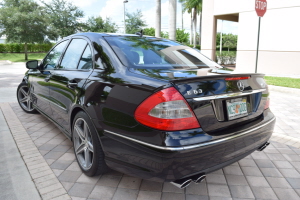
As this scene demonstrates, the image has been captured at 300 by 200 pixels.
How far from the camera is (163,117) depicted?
193cm

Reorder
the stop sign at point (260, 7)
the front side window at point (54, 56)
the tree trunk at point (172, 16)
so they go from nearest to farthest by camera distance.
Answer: the front side window at point (54, 56)
the stop sign at point (260, 7)
the tree trunk at point (172, 16)

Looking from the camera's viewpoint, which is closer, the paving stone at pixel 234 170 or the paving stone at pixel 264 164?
the paving stone at pixel 234 170

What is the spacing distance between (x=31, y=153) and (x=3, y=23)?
33227 mm

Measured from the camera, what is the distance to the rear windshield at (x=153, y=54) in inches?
103

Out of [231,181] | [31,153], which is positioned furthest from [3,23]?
[231,181]

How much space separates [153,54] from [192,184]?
147cm

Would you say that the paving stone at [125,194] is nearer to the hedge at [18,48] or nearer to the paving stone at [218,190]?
the paving stone at [218,190]

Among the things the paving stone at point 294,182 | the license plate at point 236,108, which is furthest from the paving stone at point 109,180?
the paving stone at point 294,182

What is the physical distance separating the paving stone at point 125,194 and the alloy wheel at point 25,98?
359 cm

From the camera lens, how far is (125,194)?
247 centimetres

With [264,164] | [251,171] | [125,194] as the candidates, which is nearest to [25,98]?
[125,194]

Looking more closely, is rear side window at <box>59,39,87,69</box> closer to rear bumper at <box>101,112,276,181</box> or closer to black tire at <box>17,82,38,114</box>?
rear bumper at <box>101,112,276,181</box>

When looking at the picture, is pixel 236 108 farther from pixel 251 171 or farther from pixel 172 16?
A: pixel 172 16

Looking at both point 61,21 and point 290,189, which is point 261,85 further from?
point 61,21
